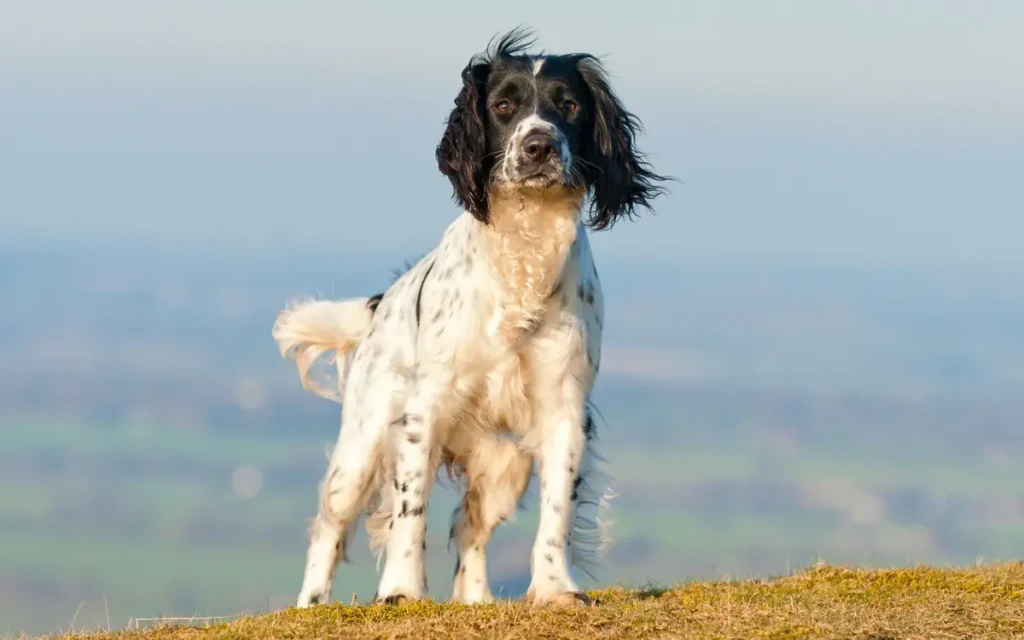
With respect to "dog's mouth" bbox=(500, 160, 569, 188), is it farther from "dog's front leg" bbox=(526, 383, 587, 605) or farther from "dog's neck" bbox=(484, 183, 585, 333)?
"dog's front leg" bbox=(526, 383, 587, 605)

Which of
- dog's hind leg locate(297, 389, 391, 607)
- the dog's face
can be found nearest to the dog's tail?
dog's hind leg locate(297, 389, 391, 607)

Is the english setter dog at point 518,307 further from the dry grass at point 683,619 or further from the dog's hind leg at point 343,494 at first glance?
the dry grass at point 683,619

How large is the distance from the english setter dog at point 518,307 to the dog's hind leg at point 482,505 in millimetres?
86

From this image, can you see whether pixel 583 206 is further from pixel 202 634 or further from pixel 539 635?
pixel 202 634

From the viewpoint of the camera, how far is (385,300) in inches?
365

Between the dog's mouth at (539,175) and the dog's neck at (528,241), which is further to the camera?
the dog's neck at (528,241)

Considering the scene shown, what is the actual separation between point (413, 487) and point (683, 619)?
184 centimetres

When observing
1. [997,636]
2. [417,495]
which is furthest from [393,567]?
[997,636]

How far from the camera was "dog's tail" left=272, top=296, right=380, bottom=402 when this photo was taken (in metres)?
9.85

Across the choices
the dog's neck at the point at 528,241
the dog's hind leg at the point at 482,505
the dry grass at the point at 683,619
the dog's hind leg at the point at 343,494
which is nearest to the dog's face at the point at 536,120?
the dog's neck at the point at 528,241

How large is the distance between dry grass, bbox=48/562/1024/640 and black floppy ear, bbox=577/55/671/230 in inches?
83.5

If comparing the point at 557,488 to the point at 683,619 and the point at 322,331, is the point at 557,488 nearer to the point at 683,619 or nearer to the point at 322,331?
the point at 683,619

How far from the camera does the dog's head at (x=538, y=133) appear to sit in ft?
25.2

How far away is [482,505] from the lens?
904cm
